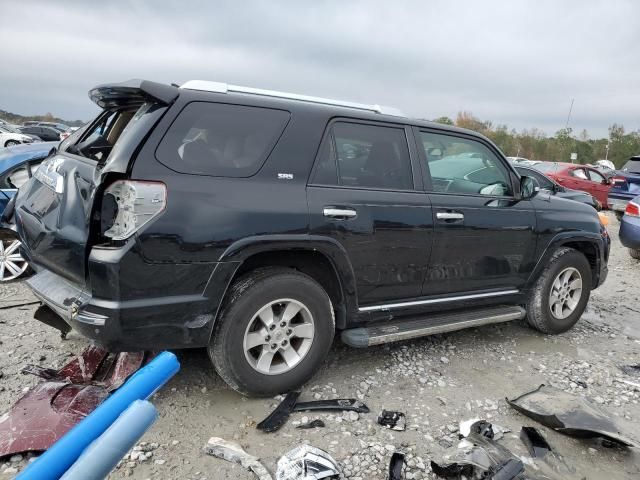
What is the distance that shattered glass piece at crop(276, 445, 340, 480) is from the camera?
2.39m

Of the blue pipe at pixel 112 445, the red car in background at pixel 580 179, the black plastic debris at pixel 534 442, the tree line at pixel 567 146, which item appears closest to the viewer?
the blue pipe at pixel 112 445

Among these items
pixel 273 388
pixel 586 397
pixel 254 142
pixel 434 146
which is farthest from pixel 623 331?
pixel 254 142

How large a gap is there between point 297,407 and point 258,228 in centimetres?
118

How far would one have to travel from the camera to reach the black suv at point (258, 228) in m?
2.61

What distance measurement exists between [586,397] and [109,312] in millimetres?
3392

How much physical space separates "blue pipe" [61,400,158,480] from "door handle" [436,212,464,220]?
2.80m

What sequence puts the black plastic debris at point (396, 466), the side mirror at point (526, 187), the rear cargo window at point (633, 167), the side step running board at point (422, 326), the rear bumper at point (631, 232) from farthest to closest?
the rear cargo window at point (633, 167)
the rear bumper at point (631, 232)
the side mirror at point (526, 187)
the side step running board at point (422, 326)
the black plastic debris at point (396, 466)

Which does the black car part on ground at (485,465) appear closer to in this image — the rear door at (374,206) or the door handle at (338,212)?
the rear door at (374,206)

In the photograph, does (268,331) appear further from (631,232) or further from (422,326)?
(631,232)

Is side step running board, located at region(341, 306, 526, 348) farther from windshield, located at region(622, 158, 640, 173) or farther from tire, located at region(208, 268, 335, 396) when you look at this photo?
windshield, located at region(622, 158, 640, 173)

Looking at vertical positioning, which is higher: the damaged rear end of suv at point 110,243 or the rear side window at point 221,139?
the rear side window at point 221,139

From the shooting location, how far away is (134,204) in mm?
2547

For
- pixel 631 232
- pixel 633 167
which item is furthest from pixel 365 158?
pixel 633 167

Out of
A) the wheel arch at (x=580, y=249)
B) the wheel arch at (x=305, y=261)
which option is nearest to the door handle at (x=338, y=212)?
the wheel arch at (x=305, y=261)
